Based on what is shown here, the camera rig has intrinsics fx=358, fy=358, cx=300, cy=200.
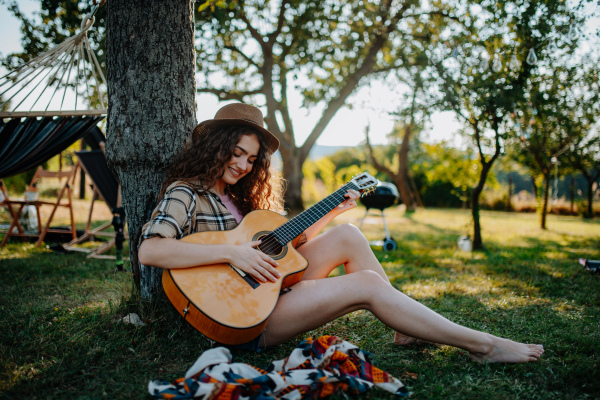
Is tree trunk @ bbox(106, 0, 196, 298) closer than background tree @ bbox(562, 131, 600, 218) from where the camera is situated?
Yes

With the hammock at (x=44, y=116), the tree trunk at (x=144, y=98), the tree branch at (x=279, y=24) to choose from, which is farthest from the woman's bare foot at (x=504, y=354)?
the tree branch at (x=279, y=24)

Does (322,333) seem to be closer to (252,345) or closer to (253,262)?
(252,345)

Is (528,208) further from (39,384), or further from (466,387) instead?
(39,384)

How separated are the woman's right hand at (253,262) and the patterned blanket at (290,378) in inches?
14.4

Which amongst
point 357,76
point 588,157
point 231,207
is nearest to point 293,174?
point 357,76

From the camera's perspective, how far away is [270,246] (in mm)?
1990

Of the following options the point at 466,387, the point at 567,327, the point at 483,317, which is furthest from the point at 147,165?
the point at 567,327

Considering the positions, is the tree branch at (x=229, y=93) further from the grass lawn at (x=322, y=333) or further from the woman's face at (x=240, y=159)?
the woman's face at (x=240, y=159)

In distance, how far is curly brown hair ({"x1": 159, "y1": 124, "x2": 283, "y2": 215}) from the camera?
2045 millimetres

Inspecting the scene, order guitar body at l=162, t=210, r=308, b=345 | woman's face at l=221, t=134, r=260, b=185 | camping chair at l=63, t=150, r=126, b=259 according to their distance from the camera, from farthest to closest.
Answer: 1. camping chair at l=63, t=150, r=126, b=259
2. woman's face at l=221, t=134, r=260, b=185
3. guitar body at l=162, t=210, r=308, b=345

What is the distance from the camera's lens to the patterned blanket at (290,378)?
1.36m

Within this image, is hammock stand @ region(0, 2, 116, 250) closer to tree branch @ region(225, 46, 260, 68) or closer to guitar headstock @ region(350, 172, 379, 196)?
guitar headstock @ region(350, 172, 379, 196)

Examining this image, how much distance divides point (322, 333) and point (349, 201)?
0.86 metres

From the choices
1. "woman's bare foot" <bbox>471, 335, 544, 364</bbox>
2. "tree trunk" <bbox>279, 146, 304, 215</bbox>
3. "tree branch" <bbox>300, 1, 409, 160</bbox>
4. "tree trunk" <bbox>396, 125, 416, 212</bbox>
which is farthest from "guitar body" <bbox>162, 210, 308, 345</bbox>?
"tree trunk" <bbox>396, 125, 416, 212</bbox>
